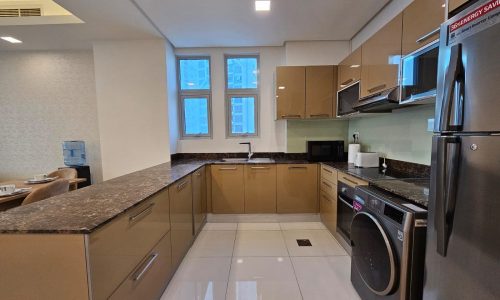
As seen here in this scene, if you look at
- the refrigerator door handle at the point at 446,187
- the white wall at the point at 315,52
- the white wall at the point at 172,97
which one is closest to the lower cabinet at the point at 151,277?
the refrigerator door handle at the point at 446,187

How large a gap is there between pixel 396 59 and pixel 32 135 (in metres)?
5.09

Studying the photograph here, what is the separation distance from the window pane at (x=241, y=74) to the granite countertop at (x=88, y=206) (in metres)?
2.30

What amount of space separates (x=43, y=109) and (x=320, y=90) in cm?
436

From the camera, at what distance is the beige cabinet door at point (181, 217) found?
1932 mm

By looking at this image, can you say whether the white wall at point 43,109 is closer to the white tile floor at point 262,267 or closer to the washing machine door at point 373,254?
the white tile floor at point 262,267

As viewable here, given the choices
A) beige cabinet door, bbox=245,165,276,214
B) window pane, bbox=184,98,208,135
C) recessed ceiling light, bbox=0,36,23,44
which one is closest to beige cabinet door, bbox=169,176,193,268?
beige cabinet door, bbox=245,165,276,214

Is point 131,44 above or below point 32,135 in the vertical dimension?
above

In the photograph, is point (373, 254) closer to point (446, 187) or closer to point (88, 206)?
point (446, 187)

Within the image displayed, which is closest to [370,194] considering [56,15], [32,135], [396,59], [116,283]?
[396,59]

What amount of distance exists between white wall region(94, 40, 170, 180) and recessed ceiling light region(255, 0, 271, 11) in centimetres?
148

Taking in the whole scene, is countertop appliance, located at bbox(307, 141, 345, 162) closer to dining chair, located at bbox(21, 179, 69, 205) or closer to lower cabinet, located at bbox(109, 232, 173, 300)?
lower cabinet, located at bbox(109, 232, 173, 300)

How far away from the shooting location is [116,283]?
3.65ft

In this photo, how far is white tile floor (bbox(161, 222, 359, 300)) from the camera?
1788 millimetres

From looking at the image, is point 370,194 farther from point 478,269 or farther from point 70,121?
point 70,121
